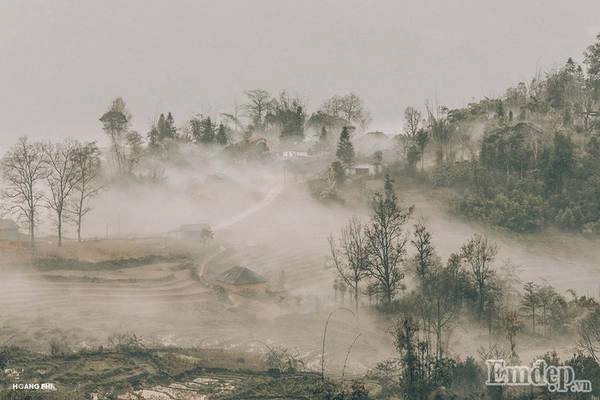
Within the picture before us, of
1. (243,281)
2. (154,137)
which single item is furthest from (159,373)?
(154,137)

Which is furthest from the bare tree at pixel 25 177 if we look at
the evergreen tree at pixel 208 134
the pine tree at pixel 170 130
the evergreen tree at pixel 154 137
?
the evergreen tree at pixel 208 134

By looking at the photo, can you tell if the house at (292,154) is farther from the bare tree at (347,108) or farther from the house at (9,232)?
the house at (9,232)

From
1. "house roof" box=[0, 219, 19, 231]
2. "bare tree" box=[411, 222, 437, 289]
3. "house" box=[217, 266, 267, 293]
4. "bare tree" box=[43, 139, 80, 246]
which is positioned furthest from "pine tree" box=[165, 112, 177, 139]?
"bare tree" box=[411, 222, 437, 289]

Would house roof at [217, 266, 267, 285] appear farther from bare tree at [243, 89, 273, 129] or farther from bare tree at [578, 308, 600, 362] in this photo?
bare tree at [243, 89, 273, 129]

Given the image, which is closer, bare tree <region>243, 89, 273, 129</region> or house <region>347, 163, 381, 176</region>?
house <region>347, 163, 381, 176</region>

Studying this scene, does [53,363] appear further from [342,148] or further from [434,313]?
[342,148]

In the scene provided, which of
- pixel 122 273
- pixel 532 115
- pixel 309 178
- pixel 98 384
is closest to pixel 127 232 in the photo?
pixel 122 273
